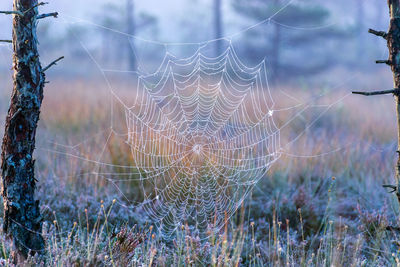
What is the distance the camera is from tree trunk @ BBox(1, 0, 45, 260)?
3273 mm

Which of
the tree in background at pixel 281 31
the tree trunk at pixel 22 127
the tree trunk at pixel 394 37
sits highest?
the tree in background at pixel 281 31

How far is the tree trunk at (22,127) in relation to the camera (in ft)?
10.7

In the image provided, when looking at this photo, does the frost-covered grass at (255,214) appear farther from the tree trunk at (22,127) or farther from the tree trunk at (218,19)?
the tree trunk at (218,19)

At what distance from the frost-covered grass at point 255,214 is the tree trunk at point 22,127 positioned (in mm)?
295

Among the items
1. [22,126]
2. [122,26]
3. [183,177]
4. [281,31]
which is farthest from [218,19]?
[22,126]

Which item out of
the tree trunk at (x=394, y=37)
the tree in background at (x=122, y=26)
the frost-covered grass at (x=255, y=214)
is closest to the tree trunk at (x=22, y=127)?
the frost-covered grass at (x=255, y=214)

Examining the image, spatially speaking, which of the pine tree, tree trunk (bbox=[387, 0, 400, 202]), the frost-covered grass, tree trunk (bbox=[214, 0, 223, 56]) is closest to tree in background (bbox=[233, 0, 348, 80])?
tree trunk (bbox=[214, 0, 223, 56])

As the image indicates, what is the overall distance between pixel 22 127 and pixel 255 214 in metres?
3.19

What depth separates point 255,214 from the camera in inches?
221

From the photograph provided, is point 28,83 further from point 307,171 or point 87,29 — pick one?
point 87,29

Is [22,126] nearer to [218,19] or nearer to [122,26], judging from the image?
[218,19]

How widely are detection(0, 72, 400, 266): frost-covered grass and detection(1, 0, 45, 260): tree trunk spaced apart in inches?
11.6

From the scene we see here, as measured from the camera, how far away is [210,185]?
5.74 meters

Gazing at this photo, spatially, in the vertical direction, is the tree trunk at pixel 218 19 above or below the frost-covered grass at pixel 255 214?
above
